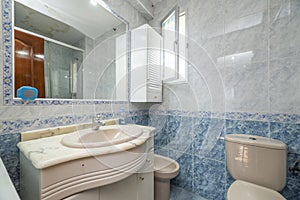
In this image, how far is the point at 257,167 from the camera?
972 mm

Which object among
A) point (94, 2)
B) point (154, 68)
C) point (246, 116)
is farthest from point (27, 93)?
point (246, 116)

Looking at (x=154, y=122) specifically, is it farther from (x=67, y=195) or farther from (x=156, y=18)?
(x=156, y=18)

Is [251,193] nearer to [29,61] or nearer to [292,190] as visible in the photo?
[292,190]

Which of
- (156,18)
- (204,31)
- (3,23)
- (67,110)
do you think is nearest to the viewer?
(3,23)

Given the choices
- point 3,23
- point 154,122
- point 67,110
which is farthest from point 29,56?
point 154,122

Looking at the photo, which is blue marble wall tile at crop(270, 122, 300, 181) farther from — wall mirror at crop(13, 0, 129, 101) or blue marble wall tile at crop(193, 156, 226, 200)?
wall mirror at crop(13, 0, 129, 101)

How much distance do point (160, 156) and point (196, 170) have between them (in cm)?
45

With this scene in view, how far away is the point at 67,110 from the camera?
1.05 meters

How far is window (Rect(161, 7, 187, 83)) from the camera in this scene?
149 centimetres

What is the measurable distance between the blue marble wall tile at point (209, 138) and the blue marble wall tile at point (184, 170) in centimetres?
14

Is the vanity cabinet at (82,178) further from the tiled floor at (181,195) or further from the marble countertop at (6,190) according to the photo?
the tiled floor at (181,195)

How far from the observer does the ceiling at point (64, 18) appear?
0.88 meters

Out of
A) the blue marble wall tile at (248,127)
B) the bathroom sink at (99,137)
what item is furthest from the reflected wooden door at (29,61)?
the blue marble wall tile at (248,127)

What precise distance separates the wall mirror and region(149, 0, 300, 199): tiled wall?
0.70 metres
